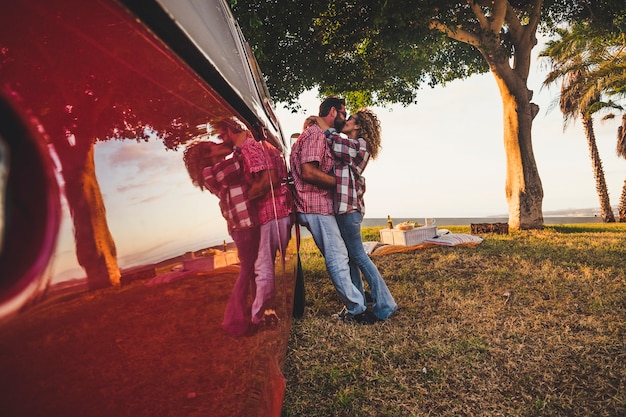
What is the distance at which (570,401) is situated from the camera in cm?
214

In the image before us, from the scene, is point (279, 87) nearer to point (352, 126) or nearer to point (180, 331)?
point (352, 126)

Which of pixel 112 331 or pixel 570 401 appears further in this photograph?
pixel 570 401

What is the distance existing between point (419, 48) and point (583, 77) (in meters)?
8.39

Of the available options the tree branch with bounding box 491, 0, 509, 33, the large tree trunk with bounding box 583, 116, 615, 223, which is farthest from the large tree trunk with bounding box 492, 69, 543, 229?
the large tree trunk with bounding box 583, 116, 615, 223

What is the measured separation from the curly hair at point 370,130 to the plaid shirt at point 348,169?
1.16 feet

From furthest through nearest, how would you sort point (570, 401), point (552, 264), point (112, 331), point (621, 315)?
point (552, 264) < point (621, 315) < point (570, 401) < point (112, 331)

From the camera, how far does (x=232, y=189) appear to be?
0.90m

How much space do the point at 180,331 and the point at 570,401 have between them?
2.33 meters

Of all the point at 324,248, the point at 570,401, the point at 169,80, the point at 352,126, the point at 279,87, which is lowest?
the point at 570,401

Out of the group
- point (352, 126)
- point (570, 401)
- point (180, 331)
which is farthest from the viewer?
point (352, 126)

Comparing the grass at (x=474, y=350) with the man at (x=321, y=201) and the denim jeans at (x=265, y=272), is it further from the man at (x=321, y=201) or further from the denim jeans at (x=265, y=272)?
the denim jeans at (x=265, y=272)

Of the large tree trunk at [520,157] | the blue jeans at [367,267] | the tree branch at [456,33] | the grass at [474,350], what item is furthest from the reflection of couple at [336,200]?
the large tree trunk at [520,157]

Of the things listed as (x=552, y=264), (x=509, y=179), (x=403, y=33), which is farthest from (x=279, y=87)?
(x=552, y=264)

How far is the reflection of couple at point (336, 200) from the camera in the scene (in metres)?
3.27
